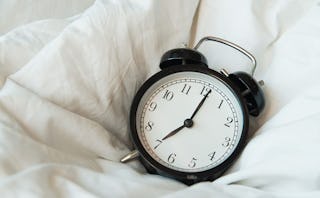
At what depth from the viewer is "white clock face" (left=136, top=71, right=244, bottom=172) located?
0.62m

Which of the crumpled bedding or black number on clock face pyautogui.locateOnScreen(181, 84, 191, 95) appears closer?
the crumpled bedding

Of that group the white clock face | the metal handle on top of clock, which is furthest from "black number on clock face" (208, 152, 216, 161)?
the metal handle on top of clock

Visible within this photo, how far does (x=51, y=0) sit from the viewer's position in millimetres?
817

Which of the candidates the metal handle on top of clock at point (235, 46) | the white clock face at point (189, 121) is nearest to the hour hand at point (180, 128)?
the white clock face at point (189, 121)

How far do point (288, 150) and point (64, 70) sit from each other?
0.28 meters

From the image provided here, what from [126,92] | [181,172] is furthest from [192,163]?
[126,92]

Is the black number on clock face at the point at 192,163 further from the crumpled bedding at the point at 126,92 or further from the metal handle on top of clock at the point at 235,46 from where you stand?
the metal handle on top of clock at the point at 235,46

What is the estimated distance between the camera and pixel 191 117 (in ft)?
2.09

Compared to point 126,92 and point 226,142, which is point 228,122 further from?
point 126,92

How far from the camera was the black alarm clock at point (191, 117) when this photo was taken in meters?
0.62

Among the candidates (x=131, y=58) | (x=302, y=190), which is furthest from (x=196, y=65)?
(x=302, y=190)

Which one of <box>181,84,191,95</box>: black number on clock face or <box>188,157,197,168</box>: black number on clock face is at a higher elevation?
<box>181,84,191,95</box>: black number on clock face

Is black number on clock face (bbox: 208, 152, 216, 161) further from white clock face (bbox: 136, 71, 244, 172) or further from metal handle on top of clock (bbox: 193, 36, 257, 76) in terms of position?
metal handle on top of clock (bbox: 193, 36, 257, 76)

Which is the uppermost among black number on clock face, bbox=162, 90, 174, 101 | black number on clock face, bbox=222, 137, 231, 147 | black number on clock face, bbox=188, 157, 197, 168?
black number on clock face, bbox=162, 90, 174, 101
